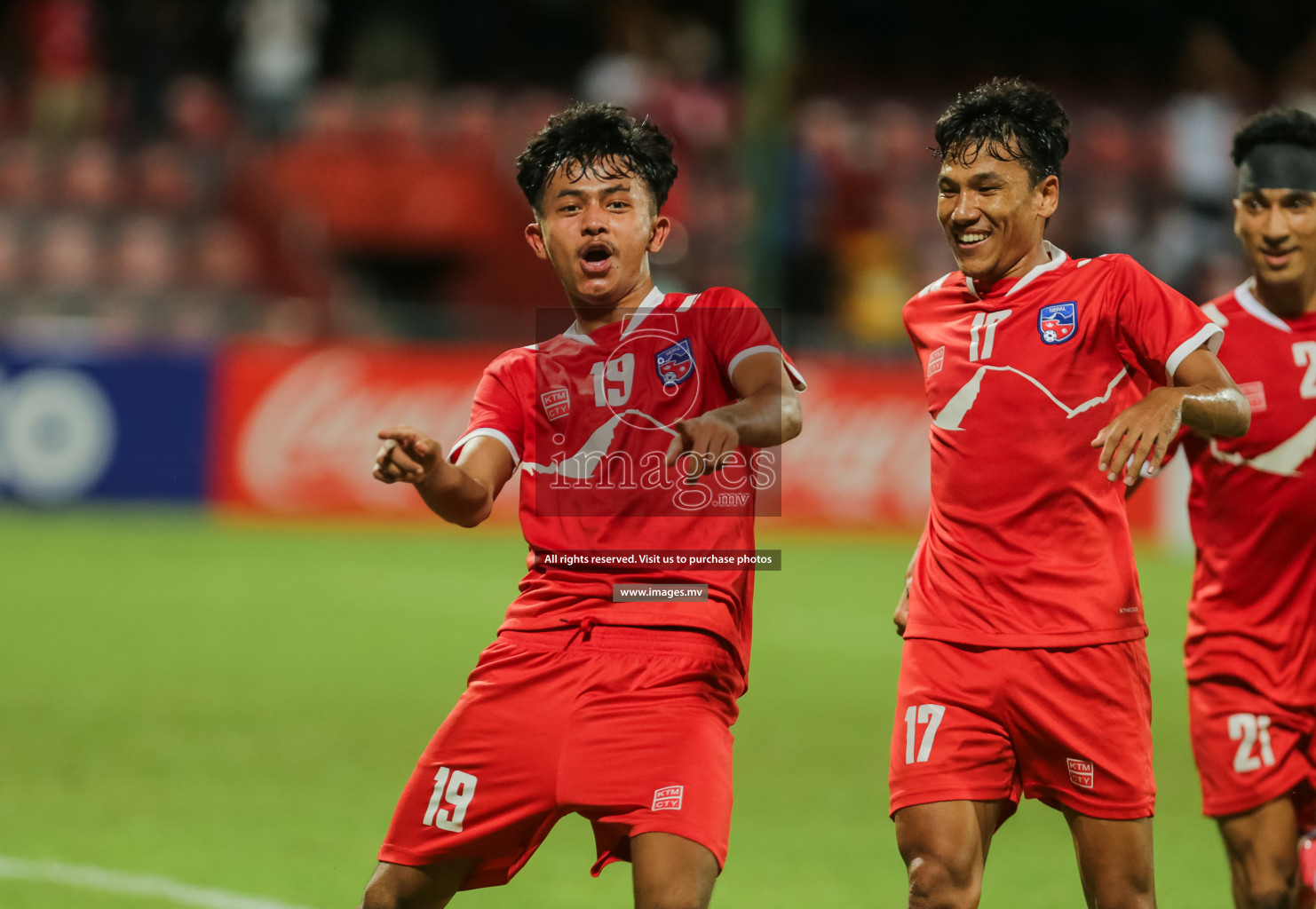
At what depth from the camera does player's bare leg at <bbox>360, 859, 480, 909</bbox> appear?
378 centimetres

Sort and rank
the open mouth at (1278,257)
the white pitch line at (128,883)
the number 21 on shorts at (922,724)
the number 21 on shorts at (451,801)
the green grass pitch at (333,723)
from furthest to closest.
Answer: the green grass pitch at (333,723)
the white pitch line at (128,883)
the open mouth at (1278,257)
the number 21 on shorts at (922,724)
the number 21 on shorts at (451,801)

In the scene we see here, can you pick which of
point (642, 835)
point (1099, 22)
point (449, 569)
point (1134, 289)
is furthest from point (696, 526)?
point (1099, 22)

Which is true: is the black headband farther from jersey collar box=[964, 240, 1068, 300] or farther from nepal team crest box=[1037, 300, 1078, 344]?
nepal team crest box=[1037, 300, 1078, 344]

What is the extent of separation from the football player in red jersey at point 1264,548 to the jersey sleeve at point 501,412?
1.86 meters

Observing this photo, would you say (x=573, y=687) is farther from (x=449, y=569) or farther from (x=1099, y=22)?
(x=1099, y=22)

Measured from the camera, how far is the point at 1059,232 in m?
20.3

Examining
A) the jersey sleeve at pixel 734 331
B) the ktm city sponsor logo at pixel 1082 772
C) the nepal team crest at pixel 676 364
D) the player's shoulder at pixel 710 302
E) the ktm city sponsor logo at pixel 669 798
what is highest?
the player's shoulder at pixel 710 302

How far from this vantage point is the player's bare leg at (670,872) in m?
3.53

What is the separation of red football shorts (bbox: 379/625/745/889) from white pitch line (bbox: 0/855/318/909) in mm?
1759

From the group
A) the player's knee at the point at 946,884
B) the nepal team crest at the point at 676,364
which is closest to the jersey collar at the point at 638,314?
the nepal team crest at the point at 676,364

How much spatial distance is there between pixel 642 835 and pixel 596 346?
3.65 ft

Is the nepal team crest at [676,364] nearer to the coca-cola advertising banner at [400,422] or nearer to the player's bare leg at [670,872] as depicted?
the player's bare leg at [670,872]

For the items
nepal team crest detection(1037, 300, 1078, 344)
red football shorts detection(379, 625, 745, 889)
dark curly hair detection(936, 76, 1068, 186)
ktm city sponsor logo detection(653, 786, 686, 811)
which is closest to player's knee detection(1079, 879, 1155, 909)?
red football shorts detection(379, 625, 745, 889)

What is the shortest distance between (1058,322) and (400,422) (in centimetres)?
1221
